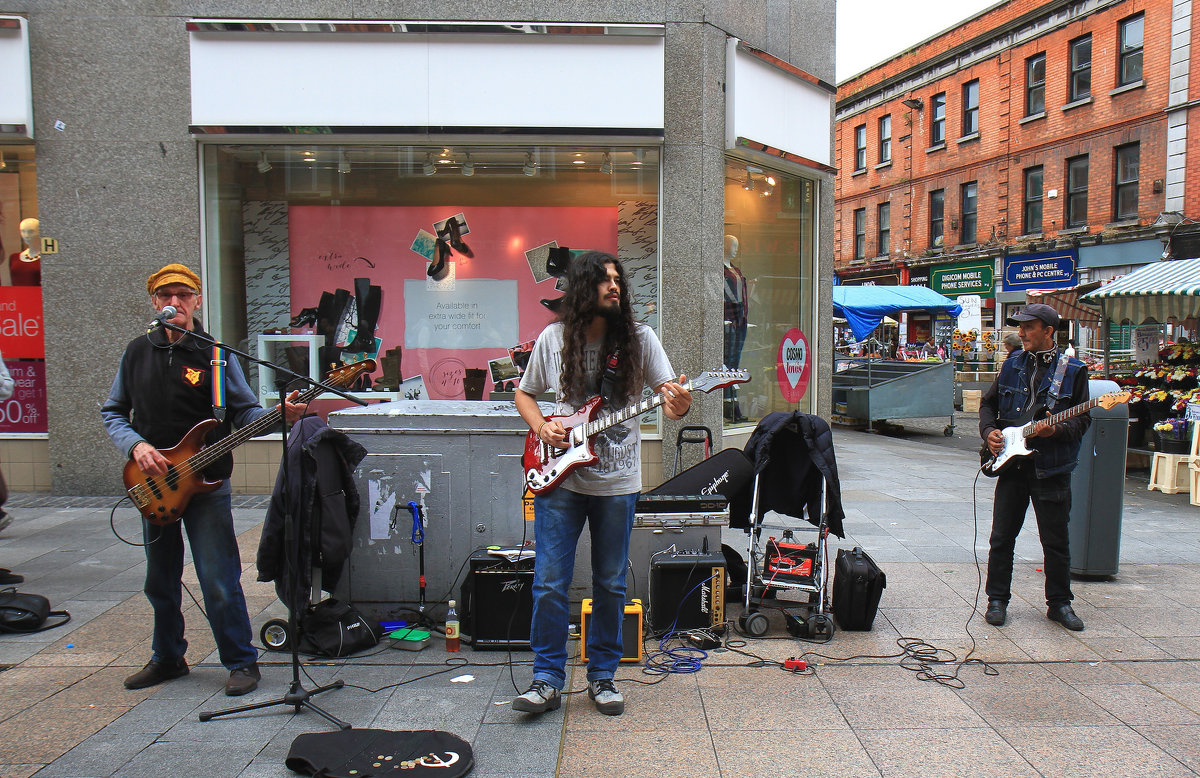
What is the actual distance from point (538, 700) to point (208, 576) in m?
1.77

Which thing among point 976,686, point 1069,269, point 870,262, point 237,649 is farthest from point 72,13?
point 870,262

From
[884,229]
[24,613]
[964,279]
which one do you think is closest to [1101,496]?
[24,613]

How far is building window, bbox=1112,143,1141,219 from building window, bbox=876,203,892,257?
11559mm

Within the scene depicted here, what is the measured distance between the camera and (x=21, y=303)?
9.05 metres

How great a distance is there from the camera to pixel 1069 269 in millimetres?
24641

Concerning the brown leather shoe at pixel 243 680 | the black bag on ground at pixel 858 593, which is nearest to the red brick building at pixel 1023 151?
the black bag on ground at pixel 858 593

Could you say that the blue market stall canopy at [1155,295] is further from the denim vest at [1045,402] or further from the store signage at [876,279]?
the store signage at [876,279]

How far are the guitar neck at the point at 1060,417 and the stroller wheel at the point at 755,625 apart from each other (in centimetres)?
202

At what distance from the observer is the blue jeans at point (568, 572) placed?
394cm

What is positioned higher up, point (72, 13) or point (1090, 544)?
point (72, 13)

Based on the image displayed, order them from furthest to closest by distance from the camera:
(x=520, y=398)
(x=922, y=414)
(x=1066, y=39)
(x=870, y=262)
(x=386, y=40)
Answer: (x=870, y=262) < (x=1066, y=39) < (x=922, y=414) < (x=386, y=40) < (x=520, y=398)

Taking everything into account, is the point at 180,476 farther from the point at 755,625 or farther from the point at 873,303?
the point at 873,303

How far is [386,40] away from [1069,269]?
2283cm

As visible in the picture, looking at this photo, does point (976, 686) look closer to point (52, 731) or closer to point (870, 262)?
point (52, 731)
